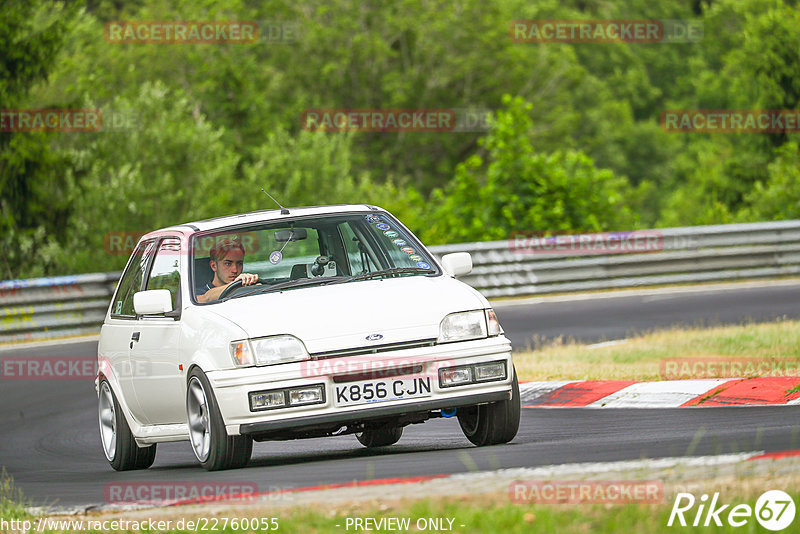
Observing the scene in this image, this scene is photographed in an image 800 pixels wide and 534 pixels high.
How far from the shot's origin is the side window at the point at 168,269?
336 inches

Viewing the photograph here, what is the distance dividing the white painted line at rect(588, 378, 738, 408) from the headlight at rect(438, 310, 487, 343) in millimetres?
2560

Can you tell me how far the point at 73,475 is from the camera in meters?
8.80

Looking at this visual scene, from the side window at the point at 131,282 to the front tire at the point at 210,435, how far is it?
148 cm

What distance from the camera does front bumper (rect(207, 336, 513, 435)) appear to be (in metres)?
7.20

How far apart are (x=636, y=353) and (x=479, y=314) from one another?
5.45 meters

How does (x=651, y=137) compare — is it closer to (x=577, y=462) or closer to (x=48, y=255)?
(x=48, y=255)

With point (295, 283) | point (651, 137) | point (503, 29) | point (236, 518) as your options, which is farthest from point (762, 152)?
point (236, 518)

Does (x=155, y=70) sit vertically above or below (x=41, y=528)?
above

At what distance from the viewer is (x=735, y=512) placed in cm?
479

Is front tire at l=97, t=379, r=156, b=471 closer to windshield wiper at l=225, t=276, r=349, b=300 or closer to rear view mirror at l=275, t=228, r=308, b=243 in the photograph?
windshield wiper at l=225, t=276, r=349, b=300
